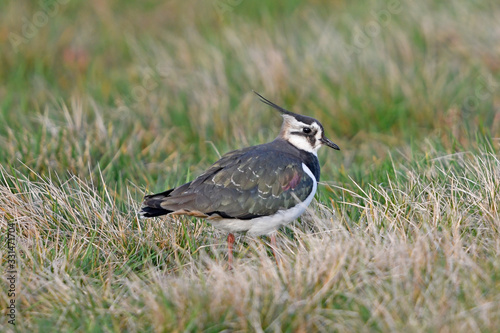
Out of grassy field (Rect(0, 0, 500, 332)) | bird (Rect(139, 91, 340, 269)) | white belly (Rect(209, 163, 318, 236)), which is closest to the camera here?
grassy field (Rect(0, 0, 500, 332))

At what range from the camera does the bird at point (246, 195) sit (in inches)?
193

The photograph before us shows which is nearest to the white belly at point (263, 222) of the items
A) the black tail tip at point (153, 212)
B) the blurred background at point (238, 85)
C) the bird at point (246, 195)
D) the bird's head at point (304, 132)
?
the bird at point (246, 195)

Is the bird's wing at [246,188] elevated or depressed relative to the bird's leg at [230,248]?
elevated

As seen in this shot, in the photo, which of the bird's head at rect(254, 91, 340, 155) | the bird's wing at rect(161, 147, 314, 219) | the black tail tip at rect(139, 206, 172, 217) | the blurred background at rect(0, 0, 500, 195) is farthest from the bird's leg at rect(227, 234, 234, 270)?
the blurred background at rect(0, 0, 500, 195)

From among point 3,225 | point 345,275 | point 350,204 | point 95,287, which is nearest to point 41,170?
point 3,225

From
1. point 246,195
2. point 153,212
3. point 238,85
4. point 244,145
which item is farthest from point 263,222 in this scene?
point 238,85

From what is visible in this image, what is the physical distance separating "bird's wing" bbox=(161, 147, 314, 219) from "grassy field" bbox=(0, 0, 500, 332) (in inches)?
10.3

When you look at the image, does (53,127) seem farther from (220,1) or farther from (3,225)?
(220,1)

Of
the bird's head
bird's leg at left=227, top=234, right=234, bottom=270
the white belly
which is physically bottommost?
bird's leg at left=227, top=234, right=234, bottom=270

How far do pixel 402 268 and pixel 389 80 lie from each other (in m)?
4.35

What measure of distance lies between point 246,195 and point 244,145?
200cm

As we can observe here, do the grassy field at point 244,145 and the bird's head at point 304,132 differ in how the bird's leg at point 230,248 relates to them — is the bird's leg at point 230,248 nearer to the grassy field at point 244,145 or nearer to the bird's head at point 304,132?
the grassy field at point 244,145

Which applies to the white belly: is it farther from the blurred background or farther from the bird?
the blurred background

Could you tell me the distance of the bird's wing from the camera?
193 inches
